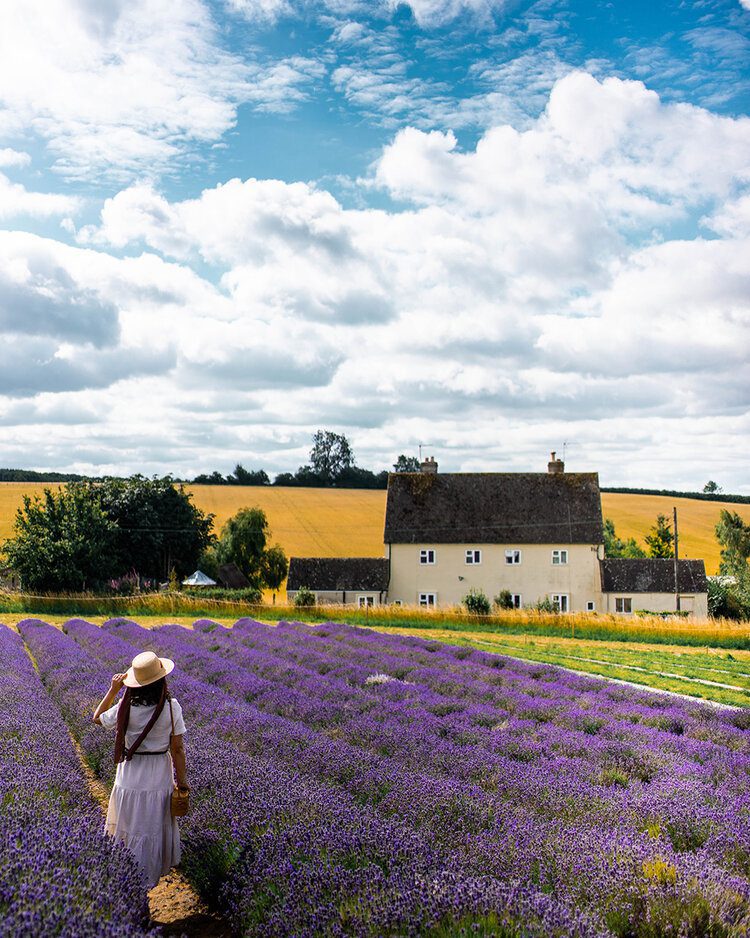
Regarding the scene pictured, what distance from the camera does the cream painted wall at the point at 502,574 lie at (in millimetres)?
49906

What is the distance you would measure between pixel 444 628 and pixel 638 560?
2283 centimetres

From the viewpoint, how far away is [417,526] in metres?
51.4

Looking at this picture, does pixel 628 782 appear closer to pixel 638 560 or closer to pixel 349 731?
pixel 349 731

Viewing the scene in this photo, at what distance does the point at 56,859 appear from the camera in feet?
15.7

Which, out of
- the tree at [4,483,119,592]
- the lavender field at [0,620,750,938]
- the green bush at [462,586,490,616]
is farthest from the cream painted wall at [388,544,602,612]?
the lavender field at [0,620,750,938]

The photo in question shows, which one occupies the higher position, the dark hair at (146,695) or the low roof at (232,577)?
the dark hair at (146,695)

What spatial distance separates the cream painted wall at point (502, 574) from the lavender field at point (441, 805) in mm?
36299

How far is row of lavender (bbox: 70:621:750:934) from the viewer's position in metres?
5.52

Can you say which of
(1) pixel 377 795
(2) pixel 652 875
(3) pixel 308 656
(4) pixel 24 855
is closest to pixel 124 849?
(4) pixel 24 855

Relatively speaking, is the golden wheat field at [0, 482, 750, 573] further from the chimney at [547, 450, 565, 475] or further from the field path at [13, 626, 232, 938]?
the field path at [13, 626, 232, 938]

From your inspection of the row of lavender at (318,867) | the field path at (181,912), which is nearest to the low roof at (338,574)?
the row of lavender at (318,867)

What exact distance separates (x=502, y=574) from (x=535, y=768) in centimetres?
4213

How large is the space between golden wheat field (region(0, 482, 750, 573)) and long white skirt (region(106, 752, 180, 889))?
6126cm

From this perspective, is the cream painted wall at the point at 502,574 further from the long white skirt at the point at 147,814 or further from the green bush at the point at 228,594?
the long white skirt at the point at 147,814
